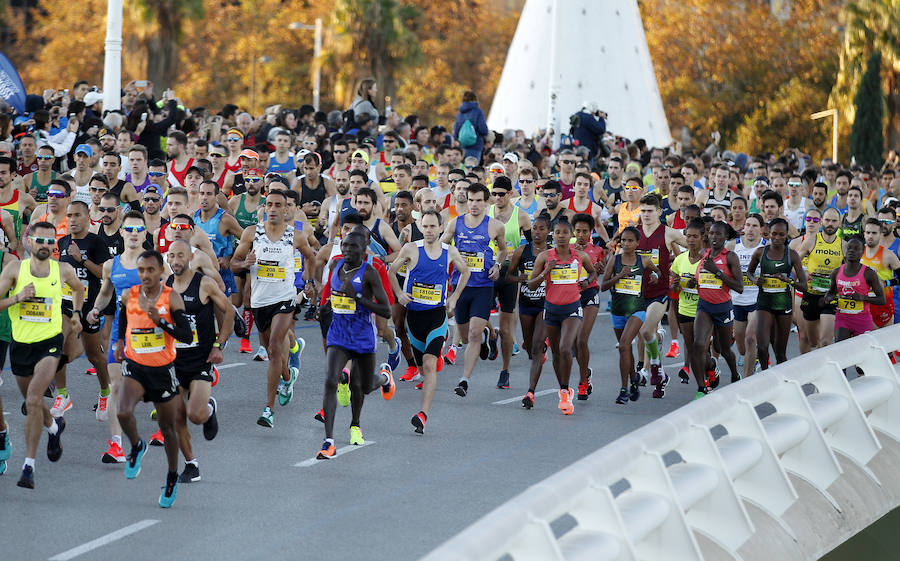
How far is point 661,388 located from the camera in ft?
45.1

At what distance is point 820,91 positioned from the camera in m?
58.4

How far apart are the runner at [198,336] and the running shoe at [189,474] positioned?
0.12m

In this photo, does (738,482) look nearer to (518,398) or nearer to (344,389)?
(344,389)

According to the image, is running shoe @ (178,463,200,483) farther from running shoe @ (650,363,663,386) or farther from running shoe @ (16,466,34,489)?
running shoe @ (650,363,663,386)

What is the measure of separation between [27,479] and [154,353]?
1217 mm

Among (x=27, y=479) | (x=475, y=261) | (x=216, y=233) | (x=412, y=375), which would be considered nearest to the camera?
(x=27, y=479)

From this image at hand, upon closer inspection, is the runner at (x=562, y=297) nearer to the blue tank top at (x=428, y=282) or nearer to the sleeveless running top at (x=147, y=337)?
the blue tank top at (x=428, y=282)

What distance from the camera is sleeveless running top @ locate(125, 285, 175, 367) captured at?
352 inches

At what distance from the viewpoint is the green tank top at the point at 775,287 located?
13.8 metres

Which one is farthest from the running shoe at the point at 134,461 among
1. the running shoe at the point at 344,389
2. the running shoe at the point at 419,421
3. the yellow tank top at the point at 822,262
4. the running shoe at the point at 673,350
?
the running shoe at the point at 673,350

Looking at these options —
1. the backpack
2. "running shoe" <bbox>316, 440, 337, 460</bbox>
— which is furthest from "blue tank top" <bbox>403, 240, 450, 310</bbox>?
the backpack

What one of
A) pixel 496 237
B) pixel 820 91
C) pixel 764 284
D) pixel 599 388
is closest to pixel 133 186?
pixel 496 237

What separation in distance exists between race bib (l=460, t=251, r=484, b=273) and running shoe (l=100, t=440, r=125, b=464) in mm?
4387

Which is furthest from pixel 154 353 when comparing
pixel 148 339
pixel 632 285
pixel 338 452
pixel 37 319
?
pixel 632 285
